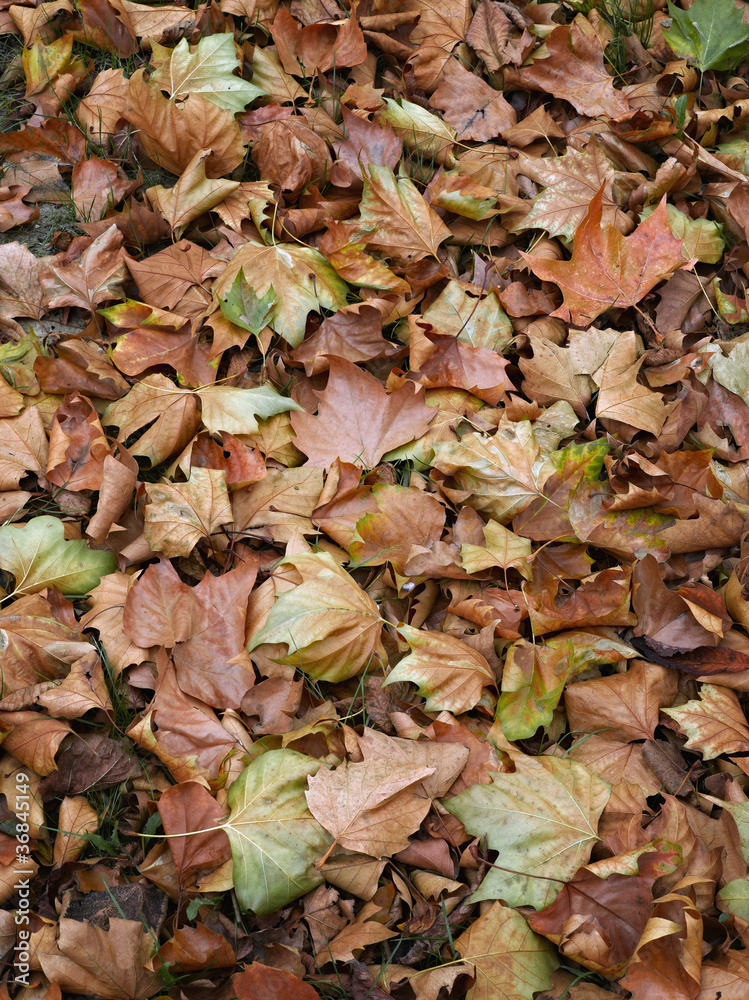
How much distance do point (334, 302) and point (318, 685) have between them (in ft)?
3.43

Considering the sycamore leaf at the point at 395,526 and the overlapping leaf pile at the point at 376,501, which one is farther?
the sycamore leaf at the point at 395,526

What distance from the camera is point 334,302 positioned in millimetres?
1981

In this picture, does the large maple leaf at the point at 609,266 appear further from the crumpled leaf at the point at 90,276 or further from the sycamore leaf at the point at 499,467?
the crumpled leaf at the point at 90,276

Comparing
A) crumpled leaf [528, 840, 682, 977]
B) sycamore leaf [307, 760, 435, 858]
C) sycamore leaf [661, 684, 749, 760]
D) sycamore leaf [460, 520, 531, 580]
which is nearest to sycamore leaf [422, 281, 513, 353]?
sycamore leaf [460, 520, 531, 580]

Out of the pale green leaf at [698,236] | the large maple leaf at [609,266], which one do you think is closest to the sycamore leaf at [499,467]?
the large maple leaf at [609,266]

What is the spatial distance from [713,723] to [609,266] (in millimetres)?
1232

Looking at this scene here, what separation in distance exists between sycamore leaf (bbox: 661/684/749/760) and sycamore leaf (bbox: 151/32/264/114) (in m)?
2.10

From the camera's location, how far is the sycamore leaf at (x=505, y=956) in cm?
127

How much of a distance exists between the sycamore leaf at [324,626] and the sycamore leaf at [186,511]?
262mm

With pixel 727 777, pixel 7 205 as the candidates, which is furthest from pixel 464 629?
pixel 7 205

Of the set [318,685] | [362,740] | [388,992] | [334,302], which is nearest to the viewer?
[388,992]

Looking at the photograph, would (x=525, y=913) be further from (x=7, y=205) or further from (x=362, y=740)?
(x=7, y=205)

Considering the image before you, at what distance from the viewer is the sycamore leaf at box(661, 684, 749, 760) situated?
1.49 m

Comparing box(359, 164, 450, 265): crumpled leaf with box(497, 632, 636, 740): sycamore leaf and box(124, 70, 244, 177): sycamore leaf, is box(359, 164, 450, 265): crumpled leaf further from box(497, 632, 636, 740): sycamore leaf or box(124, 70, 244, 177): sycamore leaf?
box(497, 632, 636, 740): sycamore leaf
